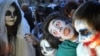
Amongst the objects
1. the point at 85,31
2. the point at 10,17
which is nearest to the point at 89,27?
the point at 85,31

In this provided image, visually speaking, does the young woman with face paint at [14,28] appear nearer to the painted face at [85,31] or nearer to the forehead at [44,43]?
the forehead at [44,43]

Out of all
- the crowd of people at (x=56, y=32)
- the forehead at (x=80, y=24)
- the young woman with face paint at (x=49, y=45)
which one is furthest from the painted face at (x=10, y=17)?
the forehead at (x=80, y=24)

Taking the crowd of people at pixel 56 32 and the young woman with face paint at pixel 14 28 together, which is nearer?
the crowd of people at pixel 56 32

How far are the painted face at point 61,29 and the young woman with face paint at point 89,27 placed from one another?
63 mm

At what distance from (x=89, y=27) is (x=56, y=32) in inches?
4.9

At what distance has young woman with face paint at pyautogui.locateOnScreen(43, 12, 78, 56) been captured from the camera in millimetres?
632

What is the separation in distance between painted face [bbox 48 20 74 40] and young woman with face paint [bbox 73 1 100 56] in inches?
2.5

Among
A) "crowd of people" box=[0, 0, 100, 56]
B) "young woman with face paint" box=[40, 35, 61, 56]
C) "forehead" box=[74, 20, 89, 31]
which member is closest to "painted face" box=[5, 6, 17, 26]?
"crowd of people" box=[0, 0, 100, 56]

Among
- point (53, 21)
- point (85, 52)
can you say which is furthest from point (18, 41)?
point (85, 52)

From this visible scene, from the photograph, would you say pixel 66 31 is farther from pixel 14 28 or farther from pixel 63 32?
pixel 14 28

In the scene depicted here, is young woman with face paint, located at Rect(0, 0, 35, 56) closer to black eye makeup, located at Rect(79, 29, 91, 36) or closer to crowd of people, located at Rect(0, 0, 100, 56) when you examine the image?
crowd of people, located at Rect(0, 0, 100, 56)

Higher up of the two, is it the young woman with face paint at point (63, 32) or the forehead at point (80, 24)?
the forehead at point (80, 24)

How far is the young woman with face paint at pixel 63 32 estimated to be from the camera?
632mm

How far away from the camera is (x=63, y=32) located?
643 millimetres
